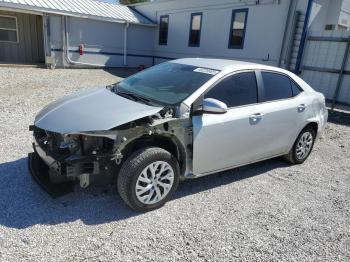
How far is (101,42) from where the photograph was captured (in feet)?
55.5

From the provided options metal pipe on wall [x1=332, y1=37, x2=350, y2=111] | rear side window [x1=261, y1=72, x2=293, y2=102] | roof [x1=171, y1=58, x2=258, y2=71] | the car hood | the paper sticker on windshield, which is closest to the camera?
the car hood

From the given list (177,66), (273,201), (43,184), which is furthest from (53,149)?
(273,201)

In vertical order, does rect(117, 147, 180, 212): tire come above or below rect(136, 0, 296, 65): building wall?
below

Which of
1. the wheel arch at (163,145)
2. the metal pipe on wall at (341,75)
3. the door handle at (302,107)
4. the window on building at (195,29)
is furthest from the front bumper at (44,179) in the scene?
the window on building at (195,29)

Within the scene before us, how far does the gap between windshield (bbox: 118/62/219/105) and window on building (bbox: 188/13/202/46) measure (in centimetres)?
1221

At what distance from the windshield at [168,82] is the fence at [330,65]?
752 cm

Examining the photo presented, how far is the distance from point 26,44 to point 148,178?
15.5 metres

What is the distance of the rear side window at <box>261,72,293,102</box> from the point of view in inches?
174

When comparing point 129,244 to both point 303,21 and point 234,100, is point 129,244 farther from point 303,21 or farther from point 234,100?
point 303,21

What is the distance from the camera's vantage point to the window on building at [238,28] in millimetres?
13752

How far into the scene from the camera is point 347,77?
9.84 metres

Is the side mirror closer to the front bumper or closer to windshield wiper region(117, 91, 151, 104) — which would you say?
windshield wiper region(117, 91, 151, 104)

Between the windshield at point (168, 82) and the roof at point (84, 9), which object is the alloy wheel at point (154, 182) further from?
the roof at point (84, 9)

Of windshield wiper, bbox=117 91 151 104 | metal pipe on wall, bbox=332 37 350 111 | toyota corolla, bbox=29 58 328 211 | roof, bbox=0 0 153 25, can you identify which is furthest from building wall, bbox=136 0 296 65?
windshield wiper, bbox=117 91 151 104
